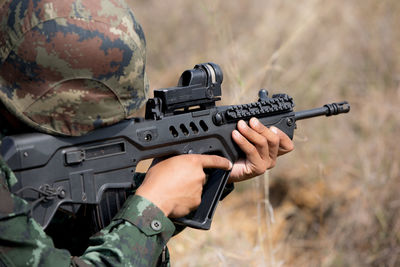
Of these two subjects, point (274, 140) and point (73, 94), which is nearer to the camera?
point (73, 94)

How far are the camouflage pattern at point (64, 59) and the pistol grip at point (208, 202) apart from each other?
0.69 metres

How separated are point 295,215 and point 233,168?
9.63 feet

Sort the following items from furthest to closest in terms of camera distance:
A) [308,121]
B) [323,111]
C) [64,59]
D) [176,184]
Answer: [308,121] < [323,111] < [176,184] < [64,59]

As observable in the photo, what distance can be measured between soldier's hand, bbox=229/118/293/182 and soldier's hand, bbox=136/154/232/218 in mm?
263

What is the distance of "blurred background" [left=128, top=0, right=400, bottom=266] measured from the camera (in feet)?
13.0

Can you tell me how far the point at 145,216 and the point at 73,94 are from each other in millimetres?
475

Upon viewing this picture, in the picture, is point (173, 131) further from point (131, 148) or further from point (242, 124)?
point (242, 124)

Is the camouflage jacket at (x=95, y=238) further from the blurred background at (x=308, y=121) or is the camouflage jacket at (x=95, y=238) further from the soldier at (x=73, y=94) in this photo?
the blurred background at (x=308, y=121)

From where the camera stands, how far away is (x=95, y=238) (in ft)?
5.70

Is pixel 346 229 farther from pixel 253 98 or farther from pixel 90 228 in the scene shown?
pixel 90 228

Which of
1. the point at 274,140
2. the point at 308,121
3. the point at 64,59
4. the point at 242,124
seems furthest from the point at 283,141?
the point at 308,121

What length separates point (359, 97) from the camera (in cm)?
598

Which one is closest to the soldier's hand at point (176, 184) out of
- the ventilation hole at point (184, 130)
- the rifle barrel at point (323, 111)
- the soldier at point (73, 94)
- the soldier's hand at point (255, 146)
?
the soldier at point (73, 94)

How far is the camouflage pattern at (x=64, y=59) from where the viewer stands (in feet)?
5.30
